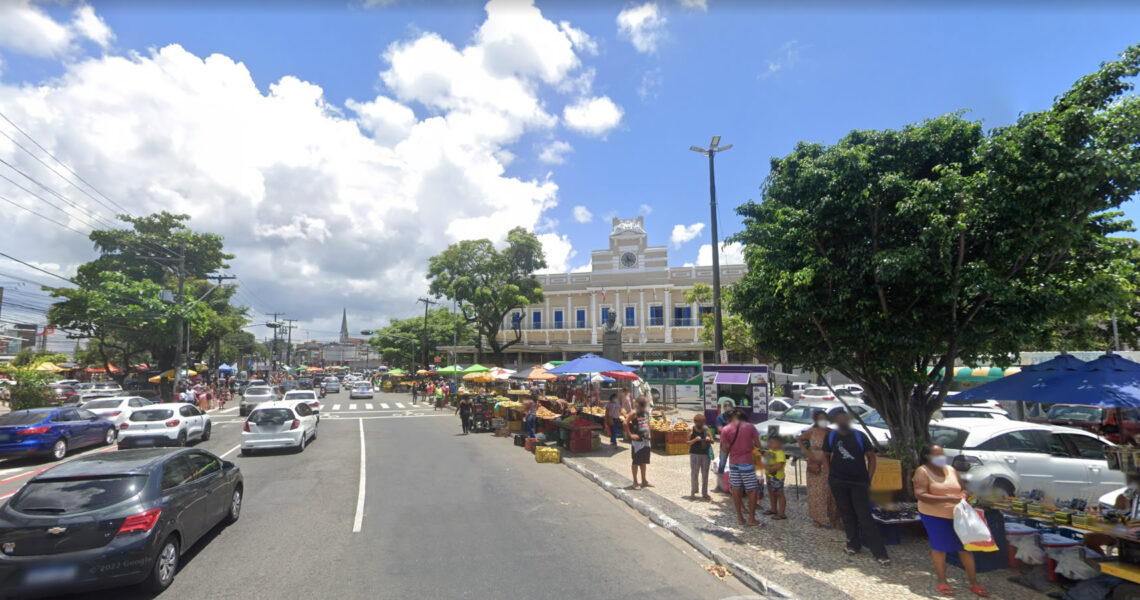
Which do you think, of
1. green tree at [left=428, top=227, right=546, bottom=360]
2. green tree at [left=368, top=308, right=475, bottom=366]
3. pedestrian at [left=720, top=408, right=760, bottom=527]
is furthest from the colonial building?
pedestrian at [left=720, top=408, right=760, bottom=527]

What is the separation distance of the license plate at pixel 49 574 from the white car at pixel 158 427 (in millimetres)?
12557

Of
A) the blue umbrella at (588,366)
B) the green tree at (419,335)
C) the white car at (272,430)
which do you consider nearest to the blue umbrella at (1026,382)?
the blue umbrella at (588,366)

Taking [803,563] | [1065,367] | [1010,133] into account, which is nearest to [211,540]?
[803,563]

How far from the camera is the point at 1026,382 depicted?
8359 millimetres

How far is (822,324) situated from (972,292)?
189cm

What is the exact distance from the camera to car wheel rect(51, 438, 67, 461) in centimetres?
1435

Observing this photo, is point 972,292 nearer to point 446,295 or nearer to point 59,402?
point 59,402

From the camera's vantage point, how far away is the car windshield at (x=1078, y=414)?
51.7 ft

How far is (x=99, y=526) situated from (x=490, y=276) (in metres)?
42.9

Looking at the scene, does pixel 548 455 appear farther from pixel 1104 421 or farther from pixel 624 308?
pixel 624 308

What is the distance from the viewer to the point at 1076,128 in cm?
613

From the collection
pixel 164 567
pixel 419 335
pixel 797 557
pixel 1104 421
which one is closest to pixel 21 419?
pixel 164 567

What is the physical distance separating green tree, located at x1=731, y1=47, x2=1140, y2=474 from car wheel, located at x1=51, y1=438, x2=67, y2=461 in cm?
1725

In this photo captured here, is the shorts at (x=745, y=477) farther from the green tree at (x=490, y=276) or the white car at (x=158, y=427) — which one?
the green tree at (x=490, y=276)
